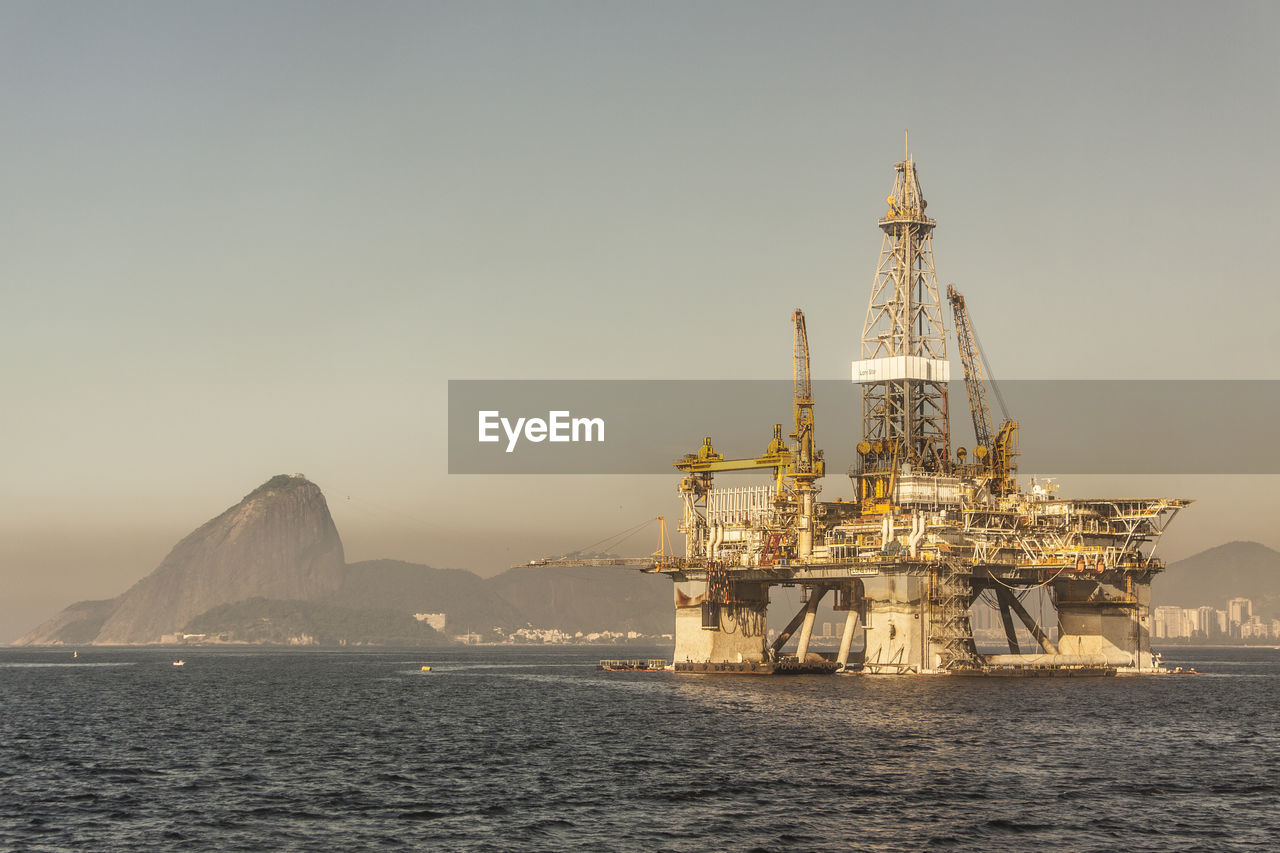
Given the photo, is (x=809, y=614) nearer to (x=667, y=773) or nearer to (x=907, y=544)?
(x=907, y=544)

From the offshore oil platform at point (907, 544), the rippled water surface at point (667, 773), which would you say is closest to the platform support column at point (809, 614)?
the offshore oil platform at point (907, 544)

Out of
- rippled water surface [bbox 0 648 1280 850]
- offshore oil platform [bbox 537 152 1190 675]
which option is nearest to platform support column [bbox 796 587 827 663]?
offshore oil platform [bbox 537 152 1190 675]

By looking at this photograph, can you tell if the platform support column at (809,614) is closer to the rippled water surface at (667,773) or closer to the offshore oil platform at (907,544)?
the offshore oil platform at (907,544)

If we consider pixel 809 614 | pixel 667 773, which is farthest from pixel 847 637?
pixel 667 773

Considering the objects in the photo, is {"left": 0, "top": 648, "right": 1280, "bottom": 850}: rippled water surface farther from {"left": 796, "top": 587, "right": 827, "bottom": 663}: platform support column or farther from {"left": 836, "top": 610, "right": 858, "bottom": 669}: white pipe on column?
{"left": 796, "top": 587, "right": 827, "bottom": 663}: platform support column

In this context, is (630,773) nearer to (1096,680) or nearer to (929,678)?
(929,678)

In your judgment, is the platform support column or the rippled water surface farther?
the platform support column
